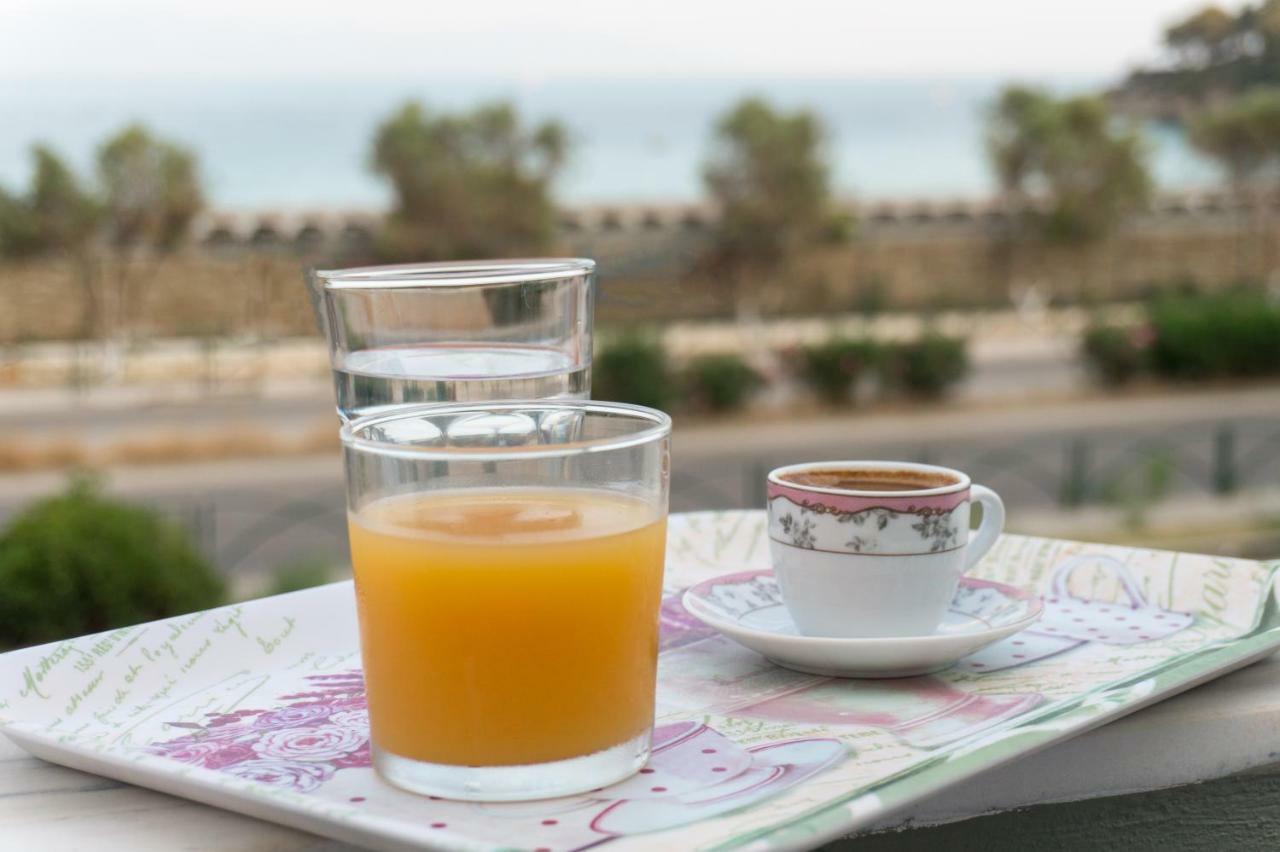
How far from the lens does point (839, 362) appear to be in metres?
14.8

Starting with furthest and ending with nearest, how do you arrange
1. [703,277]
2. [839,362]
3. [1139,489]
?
[703,277]
[839,362]
[1139,489]

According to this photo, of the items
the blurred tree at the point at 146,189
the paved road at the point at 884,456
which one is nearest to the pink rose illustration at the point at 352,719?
the paved road at the point at 884,456

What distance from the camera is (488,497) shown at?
73 cm

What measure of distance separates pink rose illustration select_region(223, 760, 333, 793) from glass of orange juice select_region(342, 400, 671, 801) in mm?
30

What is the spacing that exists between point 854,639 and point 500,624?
272 millimetres

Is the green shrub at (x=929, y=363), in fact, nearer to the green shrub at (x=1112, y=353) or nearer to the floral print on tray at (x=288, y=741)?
the green shrub at (x=1112, y=353)

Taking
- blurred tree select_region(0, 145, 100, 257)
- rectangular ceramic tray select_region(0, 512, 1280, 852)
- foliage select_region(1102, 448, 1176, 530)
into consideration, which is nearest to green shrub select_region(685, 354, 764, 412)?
foliage select_region(1102, 448, 1176, 530)

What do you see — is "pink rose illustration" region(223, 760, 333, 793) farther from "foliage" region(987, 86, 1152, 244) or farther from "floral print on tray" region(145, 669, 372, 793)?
"foliage" region(987, 86, 1152, 244)

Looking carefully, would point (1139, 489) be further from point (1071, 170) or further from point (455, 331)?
point (1071, 170)

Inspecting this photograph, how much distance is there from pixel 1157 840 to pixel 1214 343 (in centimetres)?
1582

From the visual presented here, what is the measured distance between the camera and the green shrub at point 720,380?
14.3 meters

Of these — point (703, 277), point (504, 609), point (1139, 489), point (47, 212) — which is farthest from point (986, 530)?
point (703, 277)

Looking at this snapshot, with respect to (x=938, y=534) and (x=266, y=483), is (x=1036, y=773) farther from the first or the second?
(x=266, y=483)

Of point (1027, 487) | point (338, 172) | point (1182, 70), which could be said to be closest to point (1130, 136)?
point (1182, 70)
